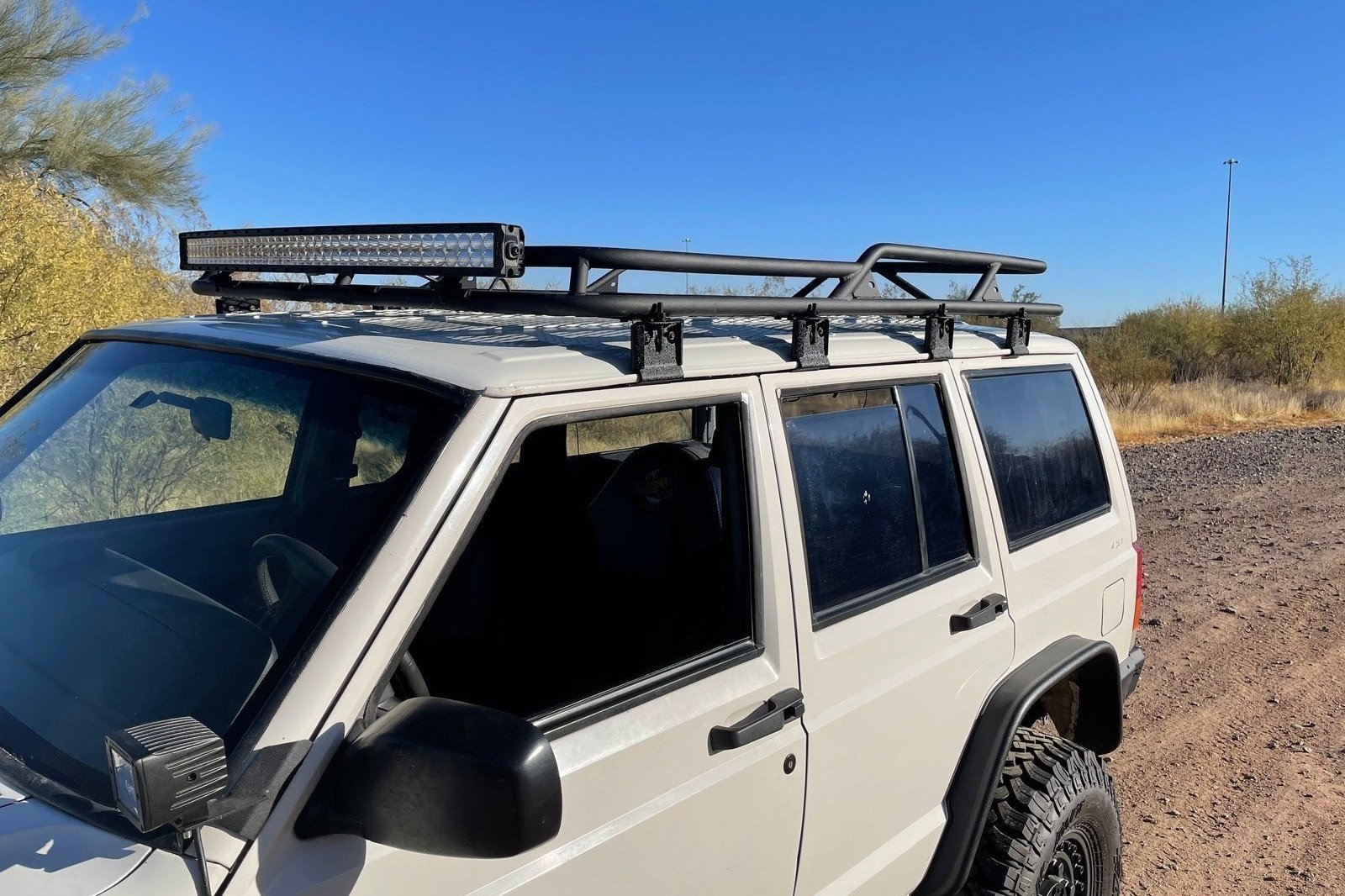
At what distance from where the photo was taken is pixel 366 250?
2.19 metres

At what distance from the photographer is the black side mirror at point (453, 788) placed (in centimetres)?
125

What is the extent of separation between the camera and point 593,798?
1641mm

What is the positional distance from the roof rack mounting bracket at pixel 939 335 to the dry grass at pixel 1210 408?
14.1 metres

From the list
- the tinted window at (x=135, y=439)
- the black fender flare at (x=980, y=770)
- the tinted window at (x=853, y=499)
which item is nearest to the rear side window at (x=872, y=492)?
the tinted window at (x=853, y=499)

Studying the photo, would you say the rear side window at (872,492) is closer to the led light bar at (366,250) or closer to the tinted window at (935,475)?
the tinted window at (935,475)

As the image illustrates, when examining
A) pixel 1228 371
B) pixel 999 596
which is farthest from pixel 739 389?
pixel 1228 371

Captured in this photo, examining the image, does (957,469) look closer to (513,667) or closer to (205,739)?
(513,667)

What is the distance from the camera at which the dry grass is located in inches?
688

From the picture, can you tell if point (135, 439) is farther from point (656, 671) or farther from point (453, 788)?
point (453, 788)

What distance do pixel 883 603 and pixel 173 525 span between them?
1598 millimetres

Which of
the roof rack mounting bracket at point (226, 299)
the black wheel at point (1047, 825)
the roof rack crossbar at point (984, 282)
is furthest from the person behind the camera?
the roof rack crossbar at point (984, 282)

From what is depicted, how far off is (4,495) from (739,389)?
5.18 ft

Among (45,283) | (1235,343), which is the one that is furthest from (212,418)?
(1235,343)

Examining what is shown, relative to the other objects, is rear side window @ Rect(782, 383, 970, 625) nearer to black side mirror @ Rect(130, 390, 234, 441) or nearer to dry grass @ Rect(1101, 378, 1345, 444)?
black side mirror @ Rect(130, 390, 234, 441)
